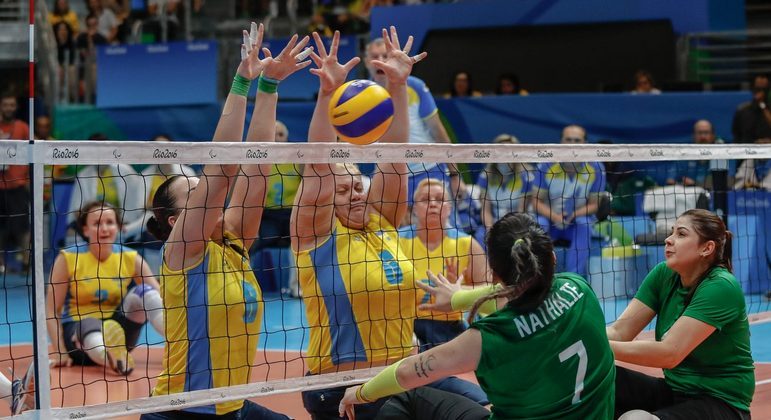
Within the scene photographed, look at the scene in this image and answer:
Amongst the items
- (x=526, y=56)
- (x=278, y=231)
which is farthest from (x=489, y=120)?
(x=278, y=231)

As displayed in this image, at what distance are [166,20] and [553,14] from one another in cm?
593

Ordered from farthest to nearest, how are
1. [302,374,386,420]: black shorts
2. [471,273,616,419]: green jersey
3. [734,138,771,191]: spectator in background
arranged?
[734,138,771,191]: spectator in background < [302,374,386,420]: black shorts < [471,273,616,419]: green jersey

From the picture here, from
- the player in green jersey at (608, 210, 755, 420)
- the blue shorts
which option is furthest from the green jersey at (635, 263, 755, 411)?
the blue shorts

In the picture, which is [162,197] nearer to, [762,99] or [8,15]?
[762,99]

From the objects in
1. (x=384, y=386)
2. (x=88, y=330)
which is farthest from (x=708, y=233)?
(x=88, y=330)

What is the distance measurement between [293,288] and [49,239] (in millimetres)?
3763

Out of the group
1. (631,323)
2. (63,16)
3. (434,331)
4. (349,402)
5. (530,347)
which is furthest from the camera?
(63,16)

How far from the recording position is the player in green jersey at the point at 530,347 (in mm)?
3402

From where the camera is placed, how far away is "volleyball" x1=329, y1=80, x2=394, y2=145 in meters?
4.48

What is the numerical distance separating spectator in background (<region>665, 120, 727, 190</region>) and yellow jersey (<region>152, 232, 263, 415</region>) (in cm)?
681

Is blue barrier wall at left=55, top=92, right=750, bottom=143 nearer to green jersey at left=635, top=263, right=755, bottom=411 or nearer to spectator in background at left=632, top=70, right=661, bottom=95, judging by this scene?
spectator in background at left=632, top=70, right=661, bottom=95

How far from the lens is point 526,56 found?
13547 millimetres

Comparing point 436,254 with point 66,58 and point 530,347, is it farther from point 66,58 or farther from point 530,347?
point 66,58

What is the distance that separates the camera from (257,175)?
443 cm
